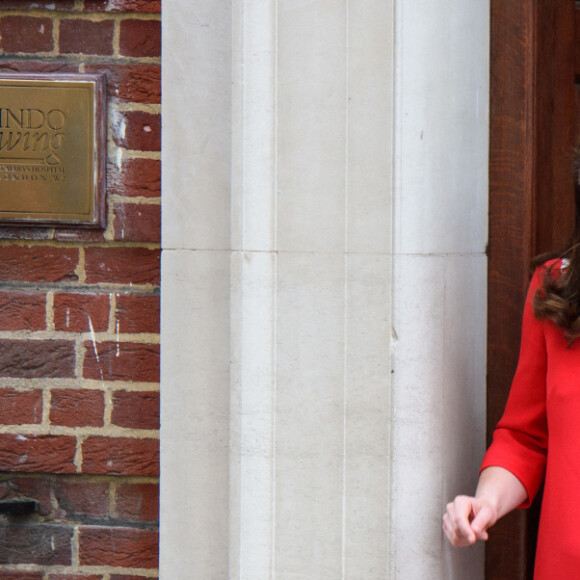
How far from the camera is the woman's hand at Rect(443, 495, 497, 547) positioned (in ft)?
3.96

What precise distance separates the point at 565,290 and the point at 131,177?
84 cm

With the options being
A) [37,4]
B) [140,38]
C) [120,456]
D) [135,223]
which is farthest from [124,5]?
[120,456]

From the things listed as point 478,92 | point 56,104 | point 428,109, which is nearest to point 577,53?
point 478,92

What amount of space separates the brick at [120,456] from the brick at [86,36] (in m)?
0.77

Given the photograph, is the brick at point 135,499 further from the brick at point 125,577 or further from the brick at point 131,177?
the brick at point 131,177

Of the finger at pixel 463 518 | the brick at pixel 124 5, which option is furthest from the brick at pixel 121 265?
the finger at pixel 463 518

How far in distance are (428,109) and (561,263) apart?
0.36 metres

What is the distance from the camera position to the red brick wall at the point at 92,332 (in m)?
1.52

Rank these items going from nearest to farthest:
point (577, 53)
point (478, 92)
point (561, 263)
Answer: point (561, 263)
point (478, 92)
point (577, 53)

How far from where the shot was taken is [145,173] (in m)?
1.52

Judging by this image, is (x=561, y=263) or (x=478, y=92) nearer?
(x=561, y=263)

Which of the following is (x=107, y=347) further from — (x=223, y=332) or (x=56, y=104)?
(x=56, y=104)

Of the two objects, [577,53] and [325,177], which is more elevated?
[577,53]

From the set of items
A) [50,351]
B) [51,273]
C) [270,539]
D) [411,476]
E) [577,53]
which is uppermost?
[577,53]
